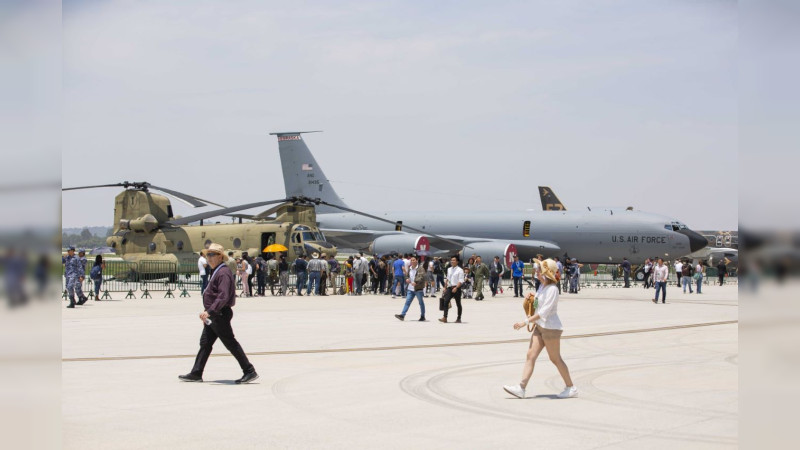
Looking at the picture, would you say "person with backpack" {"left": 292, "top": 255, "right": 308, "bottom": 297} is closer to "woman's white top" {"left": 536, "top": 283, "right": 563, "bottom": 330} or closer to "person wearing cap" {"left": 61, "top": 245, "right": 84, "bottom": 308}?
"person wearing cap" {"left": 61, "top": 245, "right": 84, "bottom": 308}

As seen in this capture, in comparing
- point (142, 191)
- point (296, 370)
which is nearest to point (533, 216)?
point (142, 191)

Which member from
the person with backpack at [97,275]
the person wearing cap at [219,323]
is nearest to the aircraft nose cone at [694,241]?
the person with backpack at [97,275]

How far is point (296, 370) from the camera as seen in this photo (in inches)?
454

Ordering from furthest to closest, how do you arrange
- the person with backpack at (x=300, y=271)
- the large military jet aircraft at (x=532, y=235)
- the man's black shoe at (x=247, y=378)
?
the large military jet aircraft at (x=532, y=235) < the person with backpack at (x=300, y=271) < the man's black shoe at (x=247, y=378)

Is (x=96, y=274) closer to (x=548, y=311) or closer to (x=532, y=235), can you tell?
(x=548, y=311)

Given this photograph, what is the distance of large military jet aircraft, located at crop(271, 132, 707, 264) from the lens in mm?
46531

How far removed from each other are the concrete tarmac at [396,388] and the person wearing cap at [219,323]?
0.21 metres

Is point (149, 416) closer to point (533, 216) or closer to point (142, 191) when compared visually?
point (142, 191)

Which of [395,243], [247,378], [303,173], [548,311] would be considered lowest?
[247,378]

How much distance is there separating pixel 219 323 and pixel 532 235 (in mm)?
40914

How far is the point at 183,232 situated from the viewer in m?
38.6

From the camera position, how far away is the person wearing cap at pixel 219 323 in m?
10.3

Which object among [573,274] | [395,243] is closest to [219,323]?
[573,274]

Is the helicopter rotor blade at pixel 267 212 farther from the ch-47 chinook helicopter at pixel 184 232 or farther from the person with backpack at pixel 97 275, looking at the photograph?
the person with backpack at pixel 97 275
